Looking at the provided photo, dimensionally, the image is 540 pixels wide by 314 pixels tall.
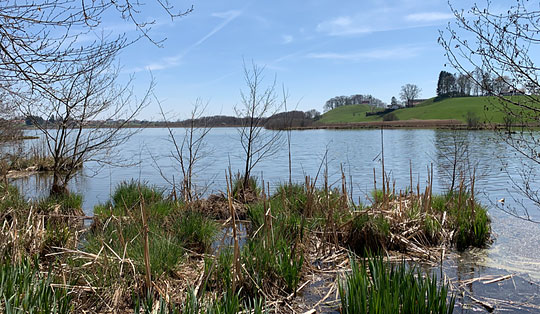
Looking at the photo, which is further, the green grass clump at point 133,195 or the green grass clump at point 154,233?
the green grass clump at point 133,195

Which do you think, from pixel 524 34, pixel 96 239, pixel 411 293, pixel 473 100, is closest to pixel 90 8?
pixel 96 239

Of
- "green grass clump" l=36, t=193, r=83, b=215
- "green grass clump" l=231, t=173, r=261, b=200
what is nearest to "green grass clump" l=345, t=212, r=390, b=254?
"green grass clump" l=231, t=173, r=261, b=200

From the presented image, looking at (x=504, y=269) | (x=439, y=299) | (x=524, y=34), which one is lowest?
(x=504, y=269)

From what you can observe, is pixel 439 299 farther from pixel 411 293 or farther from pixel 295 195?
pixel 295 195

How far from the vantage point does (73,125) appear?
10.1 metres

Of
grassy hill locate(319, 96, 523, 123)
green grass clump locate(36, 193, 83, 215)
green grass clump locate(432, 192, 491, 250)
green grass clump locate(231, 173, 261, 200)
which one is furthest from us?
grassy hill locate(319, 96, 523, 123)

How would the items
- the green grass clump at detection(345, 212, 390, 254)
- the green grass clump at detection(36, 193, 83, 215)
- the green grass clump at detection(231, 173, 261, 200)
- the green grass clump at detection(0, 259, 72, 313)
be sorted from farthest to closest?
the green grass clump at detection(231, 173, 261, 200)
the green grass clump at detection(36, 193, 83, 215)
the green grass clump at detection(345, 212, 390, 254)
the green grass clump at detection(0, 259, 72, 313)

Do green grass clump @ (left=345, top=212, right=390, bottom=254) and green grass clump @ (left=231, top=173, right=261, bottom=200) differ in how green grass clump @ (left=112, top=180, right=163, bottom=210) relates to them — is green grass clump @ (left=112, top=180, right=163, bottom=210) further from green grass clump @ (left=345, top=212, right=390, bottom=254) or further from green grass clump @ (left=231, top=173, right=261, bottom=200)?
green grass clump @ (left=345, top=212, right=390, bottom=254)

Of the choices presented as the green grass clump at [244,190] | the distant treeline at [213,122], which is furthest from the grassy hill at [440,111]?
the green grass clump at [244,190]

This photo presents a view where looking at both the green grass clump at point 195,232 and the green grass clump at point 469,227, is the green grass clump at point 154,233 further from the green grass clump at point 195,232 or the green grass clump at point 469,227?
the green grass clump at point 469,227

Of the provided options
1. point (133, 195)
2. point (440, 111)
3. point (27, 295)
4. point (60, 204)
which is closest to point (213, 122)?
point (133, 195)

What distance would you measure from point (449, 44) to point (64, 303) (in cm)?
452

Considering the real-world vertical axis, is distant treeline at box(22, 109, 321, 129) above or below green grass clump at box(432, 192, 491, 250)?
above

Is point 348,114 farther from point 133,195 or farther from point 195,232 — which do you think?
point 195,232
